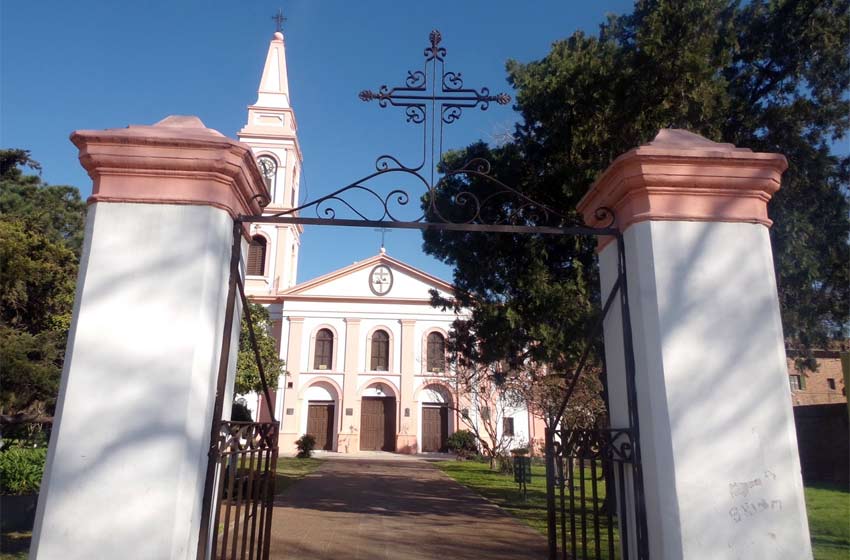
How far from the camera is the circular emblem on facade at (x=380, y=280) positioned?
34.6m

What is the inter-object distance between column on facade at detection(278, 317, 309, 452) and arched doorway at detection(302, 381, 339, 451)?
67 cm

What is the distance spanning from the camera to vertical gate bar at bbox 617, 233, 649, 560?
134 inches

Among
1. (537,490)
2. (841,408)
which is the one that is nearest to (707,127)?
(537,490)

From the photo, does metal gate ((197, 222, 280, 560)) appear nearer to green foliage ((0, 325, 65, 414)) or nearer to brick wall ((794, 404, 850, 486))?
green foliage ((0, 325, 65, 414))

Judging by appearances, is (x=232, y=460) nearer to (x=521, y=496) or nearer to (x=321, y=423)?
(x=521, y=496)

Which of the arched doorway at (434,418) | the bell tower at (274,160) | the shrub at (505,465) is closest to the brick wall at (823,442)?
the shrub at (505,465)

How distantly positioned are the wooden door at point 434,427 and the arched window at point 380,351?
308cm

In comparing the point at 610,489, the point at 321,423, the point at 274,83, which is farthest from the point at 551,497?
the point at 274,83

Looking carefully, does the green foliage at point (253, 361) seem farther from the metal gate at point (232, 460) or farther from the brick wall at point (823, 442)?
the brick wall at point (823, 442)

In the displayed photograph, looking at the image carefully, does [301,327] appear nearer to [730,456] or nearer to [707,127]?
[707,127]

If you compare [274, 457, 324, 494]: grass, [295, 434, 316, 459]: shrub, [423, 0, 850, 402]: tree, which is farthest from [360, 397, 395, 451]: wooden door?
[423, 0, 850, 402]: tree

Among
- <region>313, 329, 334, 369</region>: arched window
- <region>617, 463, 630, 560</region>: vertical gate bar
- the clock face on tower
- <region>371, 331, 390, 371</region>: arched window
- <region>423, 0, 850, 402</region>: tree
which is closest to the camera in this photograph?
<region>617, 463, 630, 560</region>: vertical gate bar

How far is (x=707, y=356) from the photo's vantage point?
3426 millimetres

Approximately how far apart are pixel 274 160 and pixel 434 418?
15928 millimetres
